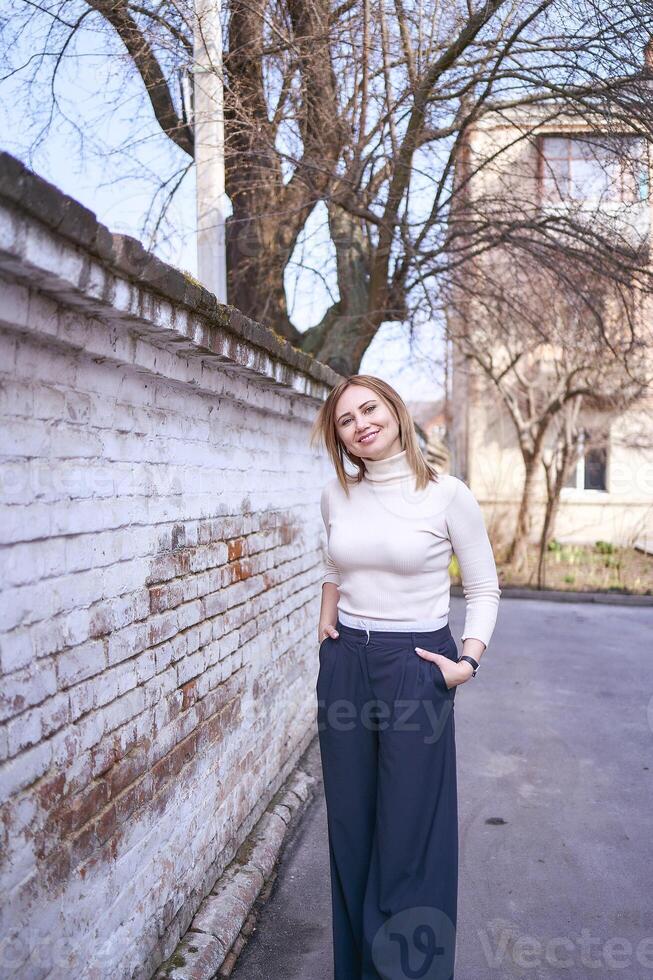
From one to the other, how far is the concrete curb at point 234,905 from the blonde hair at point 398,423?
1.50 metres

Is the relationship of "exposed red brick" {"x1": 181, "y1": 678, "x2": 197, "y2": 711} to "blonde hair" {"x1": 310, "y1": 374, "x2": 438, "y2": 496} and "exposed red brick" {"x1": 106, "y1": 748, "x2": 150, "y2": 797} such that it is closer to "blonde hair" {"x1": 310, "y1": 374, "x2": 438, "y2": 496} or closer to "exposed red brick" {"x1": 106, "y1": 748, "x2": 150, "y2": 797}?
"exposed red brick" {"x1": 106, "y1": 748, "x2": 150, "y2": 797}

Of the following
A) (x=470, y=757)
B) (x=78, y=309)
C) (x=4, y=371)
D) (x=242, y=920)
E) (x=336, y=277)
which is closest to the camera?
(x=4, y=371)

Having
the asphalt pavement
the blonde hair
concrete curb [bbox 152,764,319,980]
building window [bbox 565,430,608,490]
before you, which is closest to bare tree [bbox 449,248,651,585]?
building window [bbox 565,430,608,490]

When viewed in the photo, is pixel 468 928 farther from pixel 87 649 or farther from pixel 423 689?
pixel 87 649

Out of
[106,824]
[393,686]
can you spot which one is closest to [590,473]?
[393,686]

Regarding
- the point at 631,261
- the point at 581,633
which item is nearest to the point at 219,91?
the point at 631,261

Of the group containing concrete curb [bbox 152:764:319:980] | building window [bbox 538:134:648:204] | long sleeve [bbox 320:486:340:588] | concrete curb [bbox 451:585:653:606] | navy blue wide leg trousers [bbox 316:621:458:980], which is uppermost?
building window [bbox 538:134:648:204]

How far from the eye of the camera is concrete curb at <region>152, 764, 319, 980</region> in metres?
2.57

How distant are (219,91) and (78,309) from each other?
4.14m

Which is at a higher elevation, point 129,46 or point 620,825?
point 129,46

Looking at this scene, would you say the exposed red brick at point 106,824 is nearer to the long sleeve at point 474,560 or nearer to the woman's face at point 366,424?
the long sleeve at point 474,560

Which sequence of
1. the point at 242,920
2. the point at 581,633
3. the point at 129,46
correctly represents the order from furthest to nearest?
the point at 581,633 < the point at 129,46 < the point at 242,920

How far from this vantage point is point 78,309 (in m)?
1.98

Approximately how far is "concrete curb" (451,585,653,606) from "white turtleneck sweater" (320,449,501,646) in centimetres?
916
